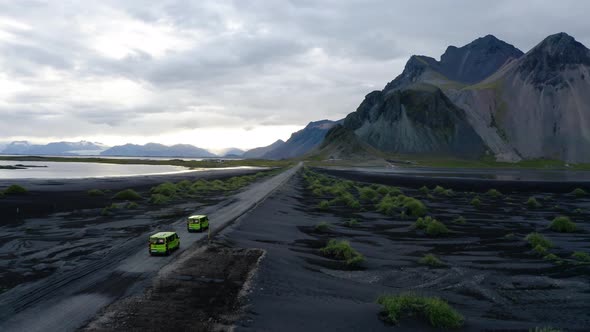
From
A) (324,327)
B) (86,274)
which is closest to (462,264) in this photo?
(324,327)

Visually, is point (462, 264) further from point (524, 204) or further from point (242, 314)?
point (524, 204)

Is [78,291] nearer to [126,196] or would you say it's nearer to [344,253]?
[344,253]

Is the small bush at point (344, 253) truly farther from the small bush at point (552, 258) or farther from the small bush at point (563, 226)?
the small bush at point (563, 226)

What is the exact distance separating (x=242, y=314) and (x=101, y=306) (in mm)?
5990

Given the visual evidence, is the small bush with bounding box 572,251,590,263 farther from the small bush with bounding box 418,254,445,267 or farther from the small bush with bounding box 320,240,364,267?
the small bush with bounding box 320,240,364,267

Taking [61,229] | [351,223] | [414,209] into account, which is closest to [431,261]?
[351,223]

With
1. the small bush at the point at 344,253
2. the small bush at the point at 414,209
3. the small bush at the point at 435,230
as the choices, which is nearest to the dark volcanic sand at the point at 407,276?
the small bush at the point at 344,253

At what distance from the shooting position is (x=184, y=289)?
714 inches

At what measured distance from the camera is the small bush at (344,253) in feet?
85.1

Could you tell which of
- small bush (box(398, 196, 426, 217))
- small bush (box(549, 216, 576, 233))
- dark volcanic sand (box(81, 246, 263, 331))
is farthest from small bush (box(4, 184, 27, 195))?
small bush (box(549, 216, 576, 233))

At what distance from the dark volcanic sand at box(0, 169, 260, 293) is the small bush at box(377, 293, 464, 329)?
18.7 meters

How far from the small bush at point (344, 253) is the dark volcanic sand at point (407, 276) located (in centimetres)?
72

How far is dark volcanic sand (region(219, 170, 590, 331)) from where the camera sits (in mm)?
16266

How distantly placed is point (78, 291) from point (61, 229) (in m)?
21.6
